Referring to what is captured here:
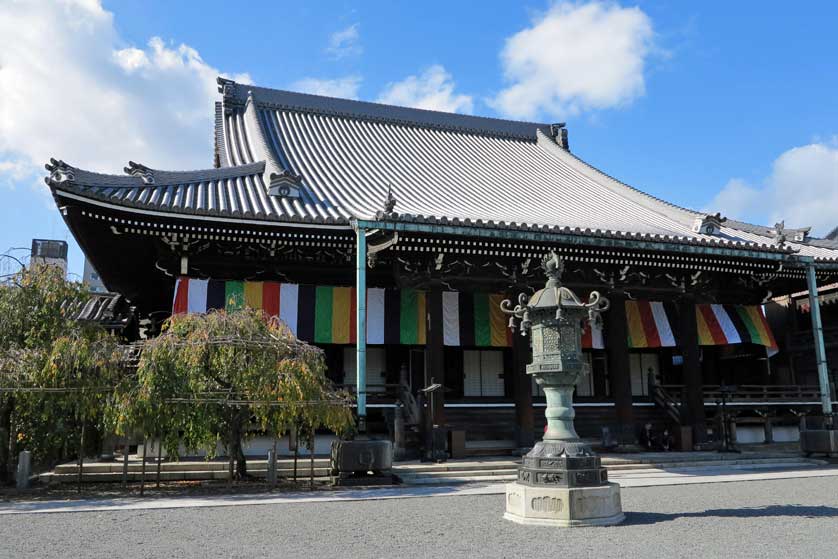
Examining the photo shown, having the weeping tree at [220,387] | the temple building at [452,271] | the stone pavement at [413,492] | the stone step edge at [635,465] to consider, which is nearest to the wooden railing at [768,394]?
the temple building at [452,271]

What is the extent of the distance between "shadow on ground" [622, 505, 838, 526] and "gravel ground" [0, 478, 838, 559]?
0.04 ft

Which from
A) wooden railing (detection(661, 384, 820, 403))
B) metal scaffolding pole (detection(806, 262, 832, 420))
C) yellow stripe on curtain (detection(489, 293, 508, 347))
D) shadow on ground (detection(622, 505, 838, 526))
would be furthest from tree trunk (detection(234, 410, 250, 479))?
metal scaffolding pole (detection(806, 262, 832, 420))

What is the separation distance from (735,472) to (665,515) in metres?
5.70

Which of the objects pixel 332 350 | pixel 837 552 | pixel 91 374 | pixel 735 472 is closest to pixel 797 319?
pixel 735 472

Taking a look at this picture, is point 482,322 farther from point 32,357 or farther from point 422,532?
point 32,357

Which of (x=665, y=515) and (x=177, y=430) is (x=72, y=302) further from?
(x=665, y=515)

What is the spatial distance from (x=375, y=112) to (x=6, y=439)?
18.0 metres

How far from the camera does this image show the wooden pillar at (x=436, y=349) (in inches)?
535

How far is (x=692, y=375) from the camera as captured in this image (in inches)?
628

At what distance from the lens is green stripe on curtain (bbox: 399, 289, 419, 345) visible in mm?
15078

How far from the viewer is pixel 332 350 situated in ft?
54.0

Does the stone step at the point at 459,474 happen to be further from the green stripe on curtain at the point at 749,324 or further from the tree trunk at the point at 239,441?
the green stripe on curtain at the point at 749,324

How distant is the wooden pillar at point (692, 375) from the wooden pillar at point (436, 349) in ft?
20.9

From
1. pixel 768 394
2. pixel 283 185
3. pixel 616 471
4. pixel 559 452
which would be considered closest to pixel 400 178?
pixel 283 185
